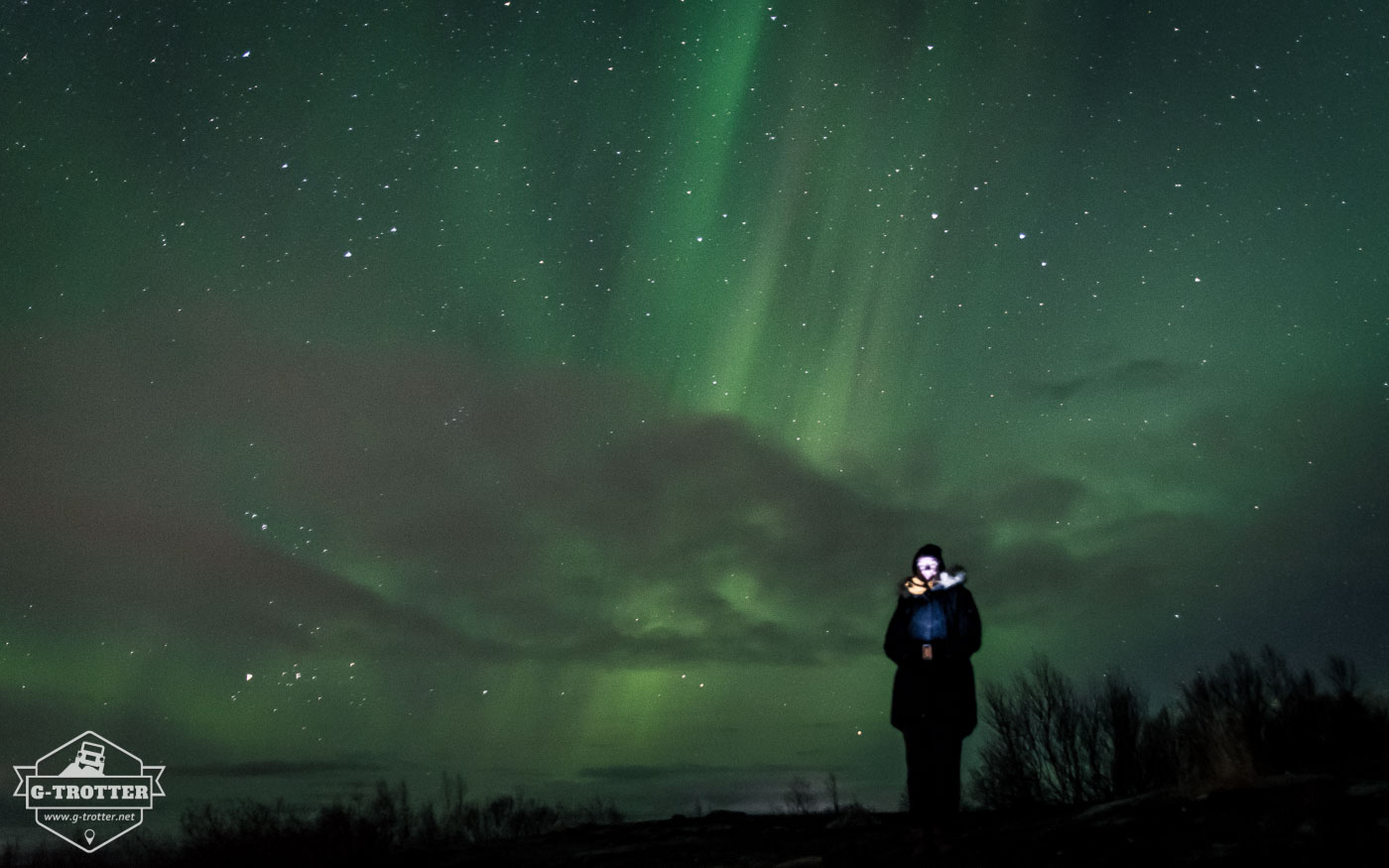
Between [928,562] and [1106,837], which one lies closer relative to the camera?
[1106,837]

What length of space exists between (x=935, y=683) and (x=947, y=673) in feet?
0.42

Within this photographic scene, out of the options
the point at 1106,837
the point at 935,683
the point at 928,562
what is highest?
the point at 928,562

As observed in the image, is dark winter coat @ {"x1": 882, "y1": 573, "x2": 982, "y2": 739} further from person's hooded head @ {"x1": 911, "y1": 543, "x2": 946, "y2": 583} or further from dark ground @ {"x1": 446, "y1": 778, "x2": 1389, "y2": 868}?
dark ground @ {"x1": 446, "y1": 778, "x2": 1389, "y2": 868}

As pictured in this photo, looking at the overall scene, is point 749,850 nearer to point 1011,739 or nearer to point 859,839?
point 859,839

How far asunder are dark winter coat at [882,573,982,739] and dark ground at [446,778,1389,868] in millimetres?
873

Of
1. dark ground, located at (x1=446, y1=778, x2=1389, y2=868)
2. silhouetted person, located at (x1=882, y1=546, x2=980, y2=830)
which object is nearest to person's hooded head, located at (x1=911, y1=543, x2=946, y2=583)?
silhouetted person, located at (x1=882, y1=546, x2=980, y2=830)

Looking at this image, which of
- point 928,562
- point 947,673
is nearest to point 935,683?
point 947,673

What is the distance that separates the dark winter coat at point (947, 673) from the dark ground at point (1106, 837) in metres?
0.87

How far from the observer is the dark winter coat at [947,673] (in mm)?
7801

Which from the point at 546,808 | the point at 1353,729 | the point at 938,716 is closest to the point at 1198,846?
the point at 938,716

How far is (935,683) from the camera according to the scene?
7855 mm

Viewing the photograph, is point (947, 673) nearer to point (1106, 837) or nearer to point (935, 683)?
point (935, 683)

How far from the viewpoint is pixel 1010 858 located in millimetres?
6539

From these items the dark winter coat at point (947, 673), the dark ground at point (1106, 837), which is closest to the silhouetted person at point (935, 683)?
the dark winter coat at point (947, 673)
